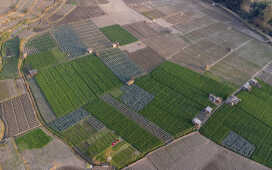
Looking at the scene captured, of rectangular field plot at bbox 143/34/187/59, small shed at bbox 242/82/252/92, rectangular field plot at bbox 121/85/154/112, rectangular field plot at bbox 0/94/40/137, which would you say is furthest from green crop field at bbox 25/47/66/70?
small shed at bbox 242/82/252/92

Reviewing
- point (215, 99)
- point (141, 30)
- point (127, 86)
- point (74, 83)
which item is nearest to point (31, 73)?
point (74, 83)

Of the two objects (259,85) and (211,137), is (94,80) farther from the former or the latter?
(259,85)

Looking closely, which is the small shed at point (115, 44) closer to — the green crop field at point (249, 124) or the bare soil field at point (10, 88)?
the bare soil field at point (10, 88)

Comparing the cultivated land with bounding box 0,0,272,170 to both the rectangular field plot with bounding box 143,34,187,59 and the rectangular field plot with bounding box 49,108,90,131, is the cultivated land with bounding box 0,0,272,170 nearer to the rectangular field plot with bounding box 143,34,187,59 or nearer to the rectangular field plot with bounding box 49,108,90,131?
the rectangular field plot with bounding box 49,108,90,131

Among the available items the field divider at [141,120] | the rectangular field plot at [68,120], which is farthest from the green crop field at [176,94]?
the rectangular field plot at [68,120]

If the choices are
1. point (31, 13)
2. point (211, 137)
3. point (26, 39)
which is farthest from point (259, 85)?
point (31, 13)

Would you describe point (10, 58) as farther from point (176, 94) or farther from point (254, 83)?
point (254, 83)
